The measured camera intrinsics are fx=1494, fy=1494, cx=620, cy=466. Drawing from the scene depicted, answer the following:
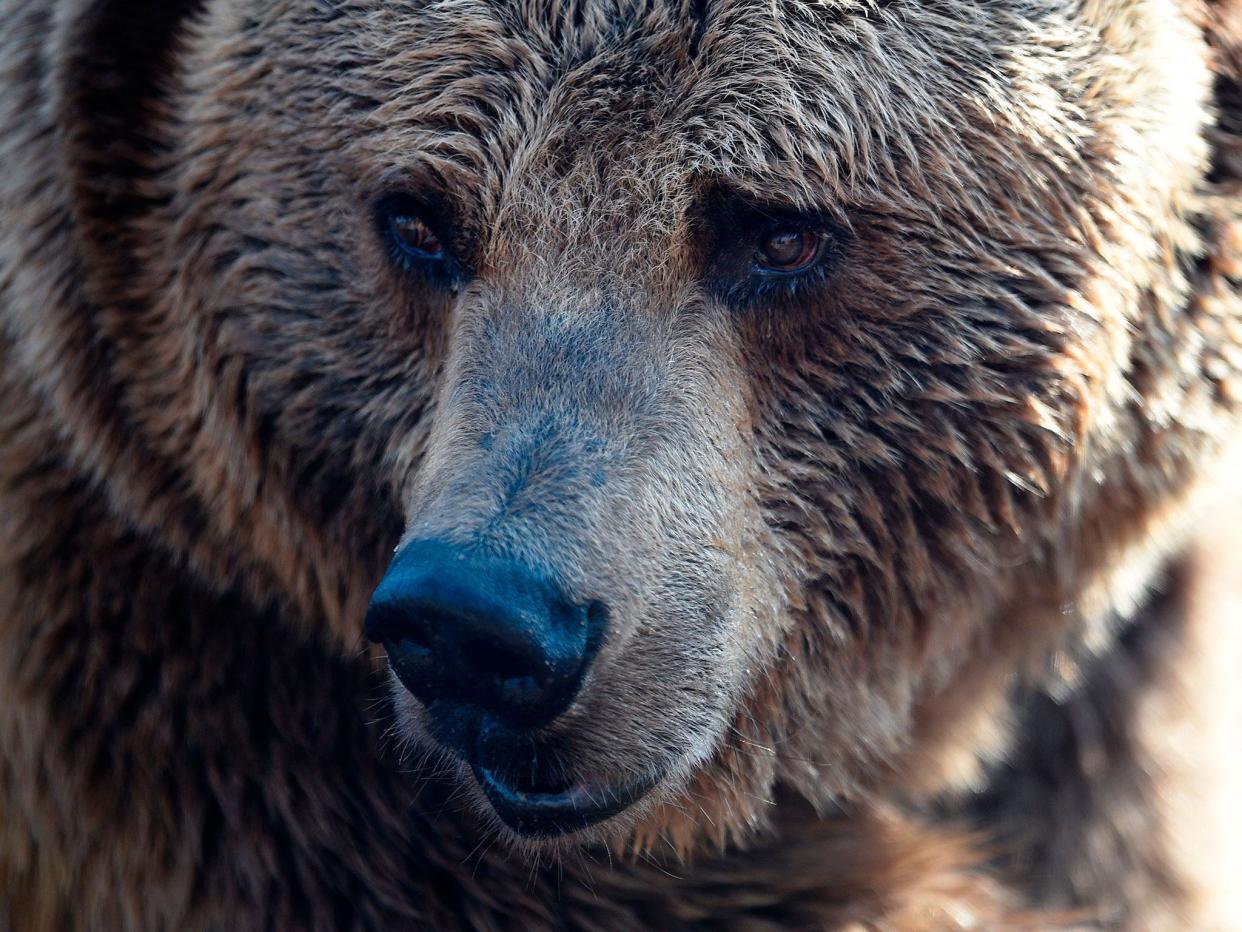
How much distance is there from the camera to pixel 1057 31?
Result: 2.79 metres

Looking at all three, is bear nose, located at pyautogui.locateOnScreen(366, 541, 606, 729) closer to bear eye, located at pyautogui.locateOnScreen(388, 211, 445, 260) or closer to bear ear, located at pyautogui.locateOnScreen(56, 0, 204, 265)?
bear eye, located at pyautogui.locateOnScreen(388, 211, 445, 260)

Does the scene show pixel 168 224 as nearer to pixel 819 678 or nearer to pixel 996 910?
pixel 819 678

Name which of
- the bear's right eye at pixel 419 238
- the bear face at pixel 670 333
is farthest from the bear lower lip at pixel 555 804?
the bear's right eye at pixel 419 238

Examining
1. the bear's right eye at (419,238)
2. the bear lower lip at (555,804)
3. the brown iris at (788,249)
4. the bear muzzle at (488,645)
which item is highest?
the brown iris at (788,249)

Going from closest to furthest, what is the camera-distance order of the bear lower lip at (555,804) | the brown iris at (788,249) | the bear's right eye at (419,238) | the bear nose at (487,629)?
the bear nose at (487,629) < the bear lower lip at (555,804) < the brown iris at (788,249) < the bear's right eye at (419,238)

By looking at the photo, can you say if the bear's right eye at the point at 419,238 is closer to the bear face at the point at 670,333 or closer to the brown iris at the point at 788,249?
the bear face at the point at 670,333

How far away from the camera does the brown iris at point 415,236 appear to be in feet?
9.45

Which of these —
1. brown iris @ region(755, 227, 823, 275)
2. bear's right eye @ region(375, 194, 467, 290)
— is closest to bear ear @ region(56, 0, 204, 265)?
bear's right eye @ region(375, 194, 467, 290)

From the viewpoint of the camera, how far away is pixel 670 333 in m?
2.71

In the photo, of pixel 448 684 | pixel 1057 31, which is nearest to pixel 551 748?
pixel 448 684

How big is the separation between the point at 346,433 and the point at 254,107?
2.25 ft

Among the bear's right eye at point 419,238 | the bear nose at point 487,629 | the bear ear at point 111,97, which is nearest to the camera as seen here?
the bear nose at point 487,629

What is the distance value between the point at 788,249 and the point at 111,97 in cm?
150

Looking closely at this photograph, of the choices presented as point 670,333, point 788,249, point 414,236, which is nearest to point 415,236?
point 414,236
